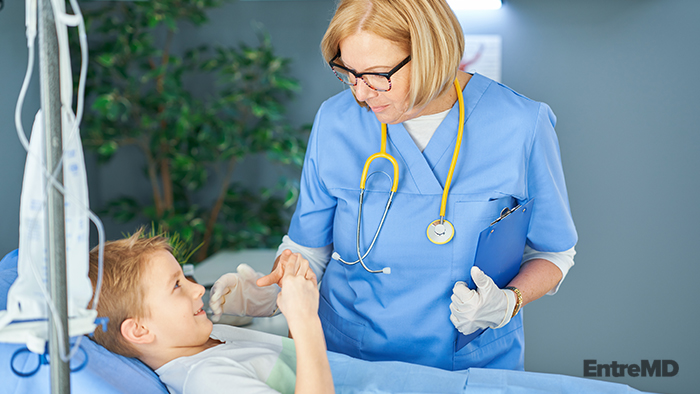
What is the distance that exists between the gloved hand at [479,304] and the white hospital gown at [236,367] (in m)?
0.39

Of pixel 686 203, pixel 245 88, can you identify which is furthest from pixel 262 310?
pixel 686 203

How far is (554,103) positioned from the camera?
255cm

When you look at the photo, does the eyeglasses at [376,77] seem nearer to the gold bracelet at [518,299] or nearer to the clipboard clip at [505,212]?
the clipboard clip at [505,212]

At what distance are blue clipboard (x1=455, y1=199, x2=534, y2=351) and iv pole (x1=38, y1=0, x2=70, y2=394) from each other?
0.81 meters

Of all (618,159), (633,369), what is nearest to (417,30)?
(618,159)

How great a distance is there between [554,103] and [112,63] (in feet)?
7.16

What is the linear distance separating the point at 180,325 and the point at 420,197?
0.59m

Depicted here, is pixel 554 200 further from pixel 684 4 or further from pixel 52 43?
pixel 684 4

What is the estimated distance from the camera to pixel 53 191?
478 mm

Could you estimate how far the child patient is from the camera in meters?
0.93

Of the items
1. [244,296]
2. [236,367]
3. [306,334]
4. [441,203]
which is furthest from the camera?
[244,296]

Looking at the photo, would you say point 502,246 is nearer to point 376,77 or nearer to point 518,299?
point 518,299

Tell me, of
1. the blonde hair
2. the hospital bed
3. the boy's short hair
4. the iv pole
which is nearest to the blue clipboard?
the hospital bed

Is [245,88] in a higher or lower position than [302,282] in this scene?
higher
